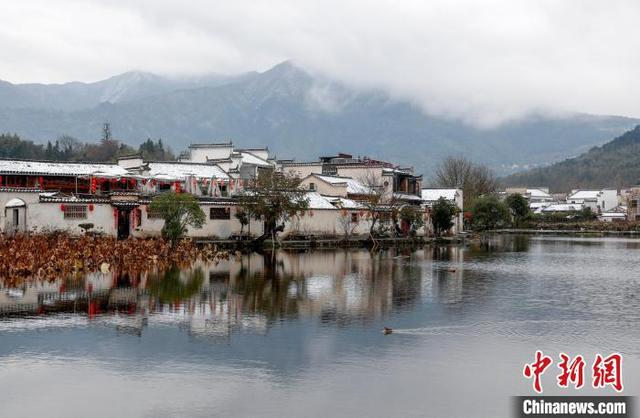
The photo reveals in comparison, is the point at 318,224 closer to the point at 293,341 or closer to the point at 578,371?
the point at 293,341

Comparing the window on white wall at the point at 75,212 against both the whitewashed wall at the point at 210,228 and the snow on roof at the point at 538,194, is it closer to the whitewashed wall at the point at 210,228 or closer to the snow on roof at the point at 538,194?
the whitewashed wall at the point at 210,228

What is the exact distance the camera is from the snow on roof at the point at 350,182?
205ft

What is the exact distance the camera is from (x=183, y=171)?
5503 cm

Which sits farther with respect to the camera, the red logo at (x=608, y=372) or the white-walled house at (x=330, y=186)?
the white-walled house at (x=330, y=186)

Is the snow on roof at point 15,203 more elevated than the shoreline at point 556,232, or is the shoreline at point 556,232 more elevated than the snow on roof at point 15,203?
the snow on roof at point 15,203

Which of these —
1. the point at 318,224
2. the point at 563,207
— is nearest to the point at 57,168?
the point at 318,224

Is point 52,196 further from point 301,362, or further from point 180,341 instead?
point 301,362

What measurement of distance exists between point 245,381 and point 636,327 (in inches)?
475

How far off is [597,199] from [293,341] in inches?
5171

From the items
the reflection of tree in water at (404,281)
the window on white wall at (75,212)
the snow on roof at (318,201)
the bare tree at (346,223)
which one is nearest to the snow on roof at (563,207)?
the bare tree at (346,223)

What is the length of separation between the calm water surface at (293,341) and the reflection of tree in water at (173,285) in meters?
0.08

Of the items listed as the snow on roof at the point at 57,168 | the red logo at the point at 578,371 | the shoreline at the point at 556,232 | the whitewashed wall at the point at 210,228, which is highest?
the snow on roof at the point at 57,168

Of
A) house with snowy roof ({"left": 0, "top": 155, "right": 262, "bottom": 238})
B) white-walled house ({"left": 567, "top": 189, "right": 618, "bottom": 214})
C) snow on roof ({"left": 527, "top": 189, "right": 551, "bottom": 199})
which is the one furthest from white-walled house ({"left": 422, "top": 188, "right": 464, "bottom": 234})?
snow on roof ({"left": 527, "top": 189, "right": 551, "bottom": 199})

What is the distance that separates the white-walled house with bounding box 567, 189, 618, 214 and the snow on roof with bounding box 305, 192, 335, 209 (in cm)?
8940
